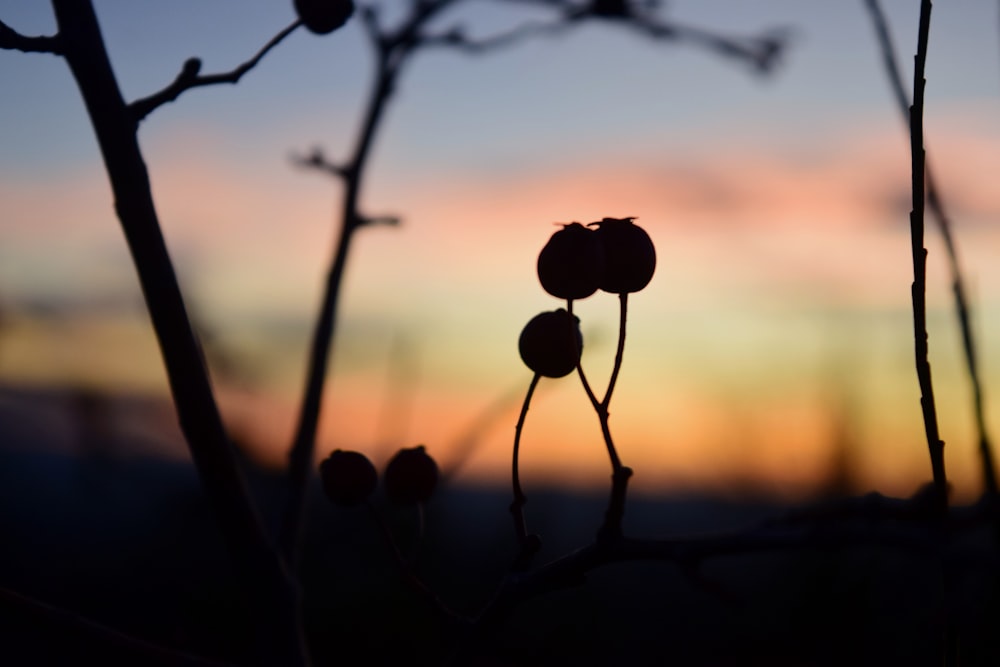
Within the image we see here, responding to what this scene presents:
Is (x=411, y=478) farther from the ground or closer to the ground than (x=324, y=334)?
closer to the ground

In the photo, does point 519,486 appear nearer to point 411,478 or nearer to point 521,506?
point 521,506

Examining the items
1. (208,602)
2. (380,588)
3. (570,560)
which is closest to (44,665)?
(208,602)

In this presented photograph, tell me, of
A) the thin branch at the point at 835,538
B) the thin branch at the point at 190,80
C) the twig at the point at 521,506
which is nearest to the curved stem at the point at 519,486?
the twig at the point at 521,506

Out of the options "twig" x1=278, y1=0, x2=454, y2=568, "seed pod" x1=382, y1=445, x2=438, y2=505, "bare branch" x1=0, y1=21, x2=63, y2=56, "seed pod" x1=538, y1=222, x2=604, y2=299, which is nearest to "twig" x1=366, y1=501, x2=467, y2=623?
"seed pod" x1=382, y1=445, x2=438, y2=505

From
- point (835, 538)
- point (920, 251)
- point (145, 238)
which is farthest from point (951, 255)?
point (145, 238)

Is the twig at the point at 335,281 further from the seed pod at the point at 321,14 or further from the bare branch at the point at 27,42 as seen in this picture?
the bare branch at the point at 27,42

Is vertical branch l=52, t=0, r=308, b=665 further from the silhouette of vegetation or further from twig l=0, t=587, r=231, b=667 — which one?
twig l=0, t=587, r=231, b=667
